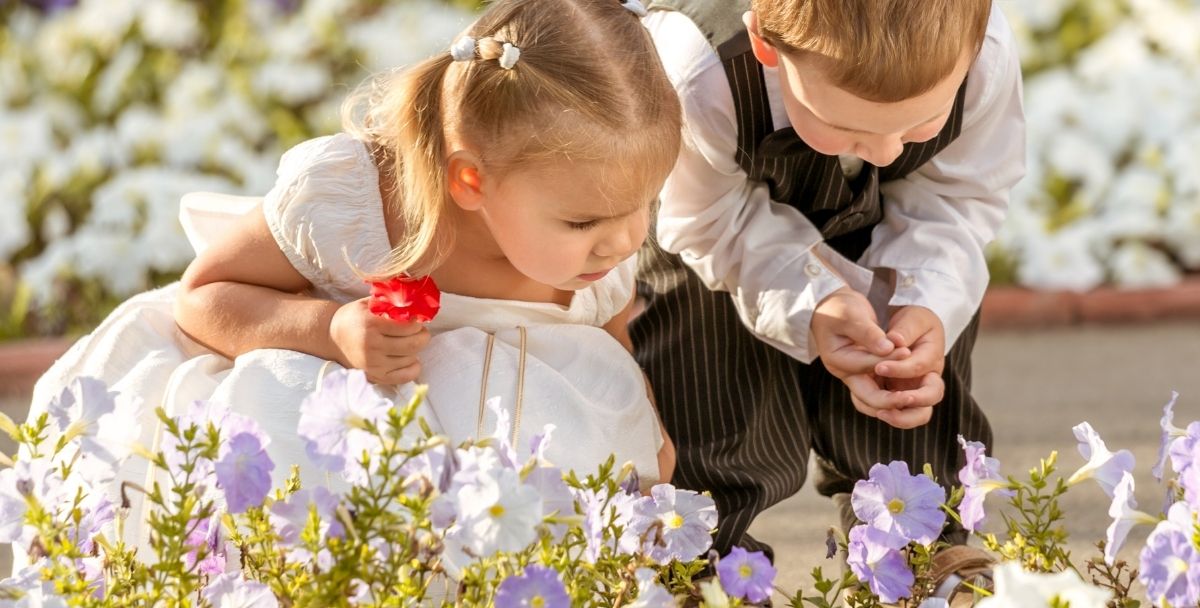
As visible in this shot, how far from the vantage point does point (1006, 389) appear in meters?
3.41

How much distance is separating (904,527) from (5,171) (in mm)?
3249

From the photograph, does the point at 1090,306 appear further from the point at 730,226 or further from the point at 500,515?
the point at 500,515

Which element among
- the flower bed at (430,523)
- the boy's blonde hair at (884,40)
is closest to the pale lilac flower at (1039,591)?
the flower bed at (430,523)

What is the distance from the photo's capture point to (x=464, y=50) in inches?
71.2

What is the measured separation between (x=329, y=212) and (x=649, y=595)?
2.56 ft

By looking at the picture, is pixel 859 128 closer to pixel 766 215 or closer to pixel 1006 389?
pixel 766 215

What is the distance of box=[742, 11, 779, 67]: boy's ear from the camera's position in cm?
188

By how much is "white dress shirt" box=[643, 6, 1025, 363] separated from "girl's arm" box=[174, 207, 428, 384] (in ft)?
1.52

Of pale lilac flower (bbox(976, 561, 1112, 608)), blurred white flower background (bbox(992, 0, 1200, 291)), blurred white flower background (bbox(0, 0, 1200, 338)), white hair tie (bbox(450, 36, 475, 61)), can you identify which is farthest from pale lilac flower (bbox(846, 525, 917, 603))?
blurred white flower background (bbox(992, 0, 1200, 291))

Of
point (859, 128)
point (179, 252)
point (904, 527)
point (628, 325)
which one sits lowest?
point (179, 252)

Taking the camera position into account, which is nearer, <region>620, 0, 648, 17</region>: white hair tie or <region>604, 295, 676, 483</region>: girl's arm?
<region>620, 0, 648, 17</region>: white hair tie

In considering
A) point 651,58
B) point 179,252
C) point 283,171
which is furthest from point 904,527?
point 179,252

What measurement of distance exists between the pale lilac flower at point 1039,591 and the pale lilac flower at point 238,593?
66 centimetres

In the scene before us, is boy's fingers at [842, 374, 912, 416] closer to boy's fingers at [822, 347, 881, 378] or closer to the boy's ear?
boy's fingers at [822, 347, 881, 378]
